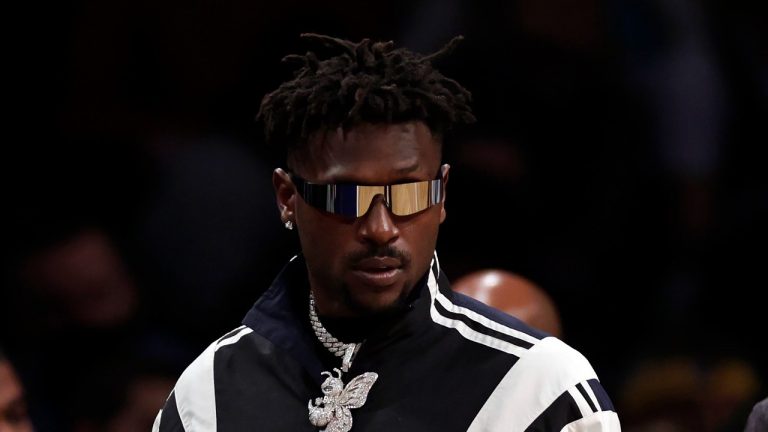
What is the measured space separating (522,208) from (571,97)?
305 mm

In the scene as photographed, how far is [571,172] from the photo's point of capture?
2.98 m

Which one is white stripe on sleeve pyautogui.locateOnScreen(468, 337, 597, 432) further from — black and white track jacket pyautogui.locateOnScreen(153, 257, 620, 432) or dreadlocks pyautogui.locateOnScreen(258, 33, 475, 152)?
dreadlocks pyautogui.locateOnScreen(258, 33, 475, 152)

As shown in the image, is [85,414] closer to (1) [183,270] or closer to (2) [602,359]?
(1) [183,270]

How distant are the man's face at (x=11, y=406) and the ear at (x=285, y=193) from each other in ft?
3.01

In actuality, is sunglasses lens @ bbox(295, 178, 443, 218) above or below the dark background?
above

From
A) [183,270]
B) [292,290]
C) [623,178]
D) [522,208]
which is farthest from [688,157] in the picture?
[292,290]

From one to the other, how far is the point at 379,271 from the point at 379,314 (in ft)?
0.29

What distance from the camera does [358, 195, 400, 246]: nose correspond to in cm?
161

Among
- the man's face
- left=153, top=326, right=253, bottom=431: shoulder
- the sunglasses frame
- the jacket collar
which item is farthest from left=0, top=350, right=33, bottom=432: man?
the sunglasses frame

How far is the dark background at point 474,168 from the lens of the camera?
9.54 ft

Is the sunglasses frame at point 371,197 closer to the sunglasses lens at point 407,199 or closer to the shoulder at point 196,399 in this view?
the sunglasses lens at point 407,199

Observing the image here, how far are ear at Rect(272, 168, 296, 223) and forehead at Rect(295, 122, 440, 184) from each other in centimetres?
10

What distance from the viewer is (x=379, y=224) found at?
5.28 feet

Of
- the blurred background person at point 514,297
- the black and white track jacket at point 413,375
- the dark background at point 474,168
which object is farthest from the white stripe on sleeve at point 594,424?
the dark background at point 474,168
